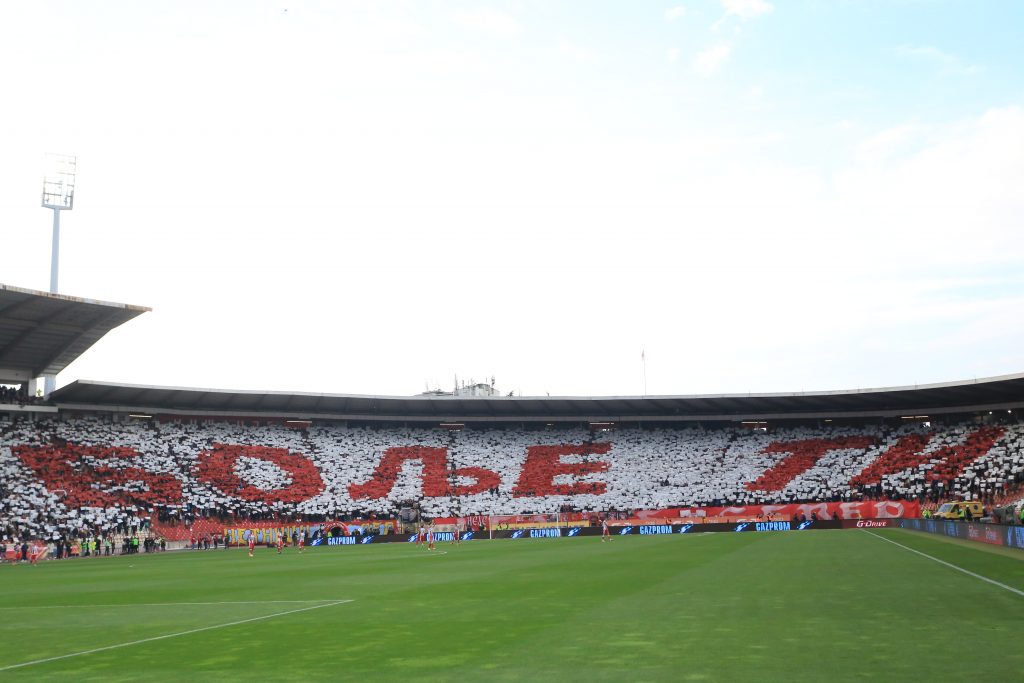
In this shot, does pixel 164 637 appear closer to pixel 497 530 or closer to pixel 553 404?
pixel 497 530

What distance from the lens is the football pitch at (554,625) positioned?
10820 millimetres

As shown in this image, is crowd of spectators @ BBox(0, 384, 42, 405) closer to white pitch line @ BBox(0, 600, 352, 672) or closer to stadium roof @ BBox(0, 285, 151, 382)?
stadium roof @ BBox(0, 285, 151, 382)

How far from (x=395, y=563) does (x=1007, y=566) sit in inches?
877

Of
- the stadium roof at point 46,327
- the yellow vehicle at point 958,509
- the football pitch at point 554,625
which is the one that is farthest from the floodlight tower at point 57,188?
the yellow vehicle at point 958,509

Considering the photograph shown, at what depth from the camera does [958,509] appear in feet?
188

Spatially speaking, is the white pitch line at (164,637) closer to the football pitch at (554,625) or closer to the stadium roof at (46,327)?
the football pitch at (554,625)

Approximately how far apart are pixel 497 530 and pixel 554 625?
52944mm

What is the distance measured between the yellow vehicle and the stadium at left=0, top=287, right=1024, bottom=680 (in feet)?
1.34

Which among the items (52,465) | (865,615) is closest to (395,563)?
(865,615)

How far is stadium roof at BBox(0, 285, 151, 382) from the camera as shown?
55.9m

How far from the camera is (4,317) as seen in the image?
Answer: 192 feet

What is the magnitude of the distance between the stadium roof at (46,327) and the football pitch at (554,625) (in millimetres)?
31493

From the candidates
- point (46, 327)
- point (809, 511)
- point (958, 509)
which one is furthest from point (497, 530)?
point (46, 327)

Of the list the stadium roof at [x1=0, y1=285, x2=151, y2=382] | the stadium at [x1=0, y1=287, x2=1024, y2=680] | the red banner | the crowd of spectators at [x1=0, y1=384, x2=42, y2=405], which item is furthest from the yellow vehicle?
the crowd of spectators at [x1=0, y1=384, x2=42, y2=405]
